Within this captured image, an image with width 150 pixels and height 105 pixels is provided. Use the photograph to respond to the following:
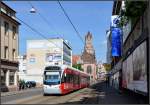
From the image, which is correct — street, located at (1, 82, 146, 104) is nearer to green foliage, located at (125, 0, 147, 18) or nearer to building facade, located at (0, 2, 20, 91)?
green foliage, located at (125, 0, 147, 18)

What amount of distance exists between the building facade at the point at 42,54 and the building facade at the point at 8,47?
55.7m

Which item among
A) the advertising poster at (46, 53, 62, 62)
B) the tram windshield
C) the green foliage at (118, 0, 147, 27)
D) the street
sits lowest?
the street

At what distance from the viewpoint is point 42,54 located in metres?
131

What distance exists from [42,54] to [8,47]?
2587 inches

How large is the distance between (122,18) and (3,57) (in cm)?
3493

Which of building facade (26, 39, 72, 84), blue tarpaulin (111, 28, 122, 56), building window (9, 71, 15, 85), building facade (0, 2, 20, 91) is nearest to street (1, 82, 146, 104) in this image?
building facade (0, 2, 20, 91)

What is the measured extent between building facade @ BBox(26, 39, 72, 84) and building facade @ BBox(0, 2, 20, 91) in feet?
183

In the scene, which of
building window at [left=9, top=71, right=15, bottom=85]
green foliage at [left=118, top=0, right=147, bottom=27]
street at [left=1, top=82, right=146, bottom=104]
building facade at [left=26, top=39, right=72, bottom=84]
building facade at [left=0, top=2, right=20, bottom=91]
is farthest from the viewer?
building facade at [left=26, top=39, right=72, bottom=84]

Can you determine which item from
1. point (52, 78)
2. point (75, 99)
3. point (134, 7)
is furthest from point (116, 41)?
point (134, 7)

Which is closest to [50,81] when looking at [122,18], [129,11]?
[122,18]

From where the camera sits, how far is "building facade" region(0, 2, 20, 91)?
61744 millimetres

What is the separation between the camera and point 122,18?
30.4 metres

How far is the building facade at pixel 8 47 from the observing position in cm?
6174

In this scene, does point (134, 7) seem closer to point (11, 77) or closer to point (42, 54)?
point (11, 77)
